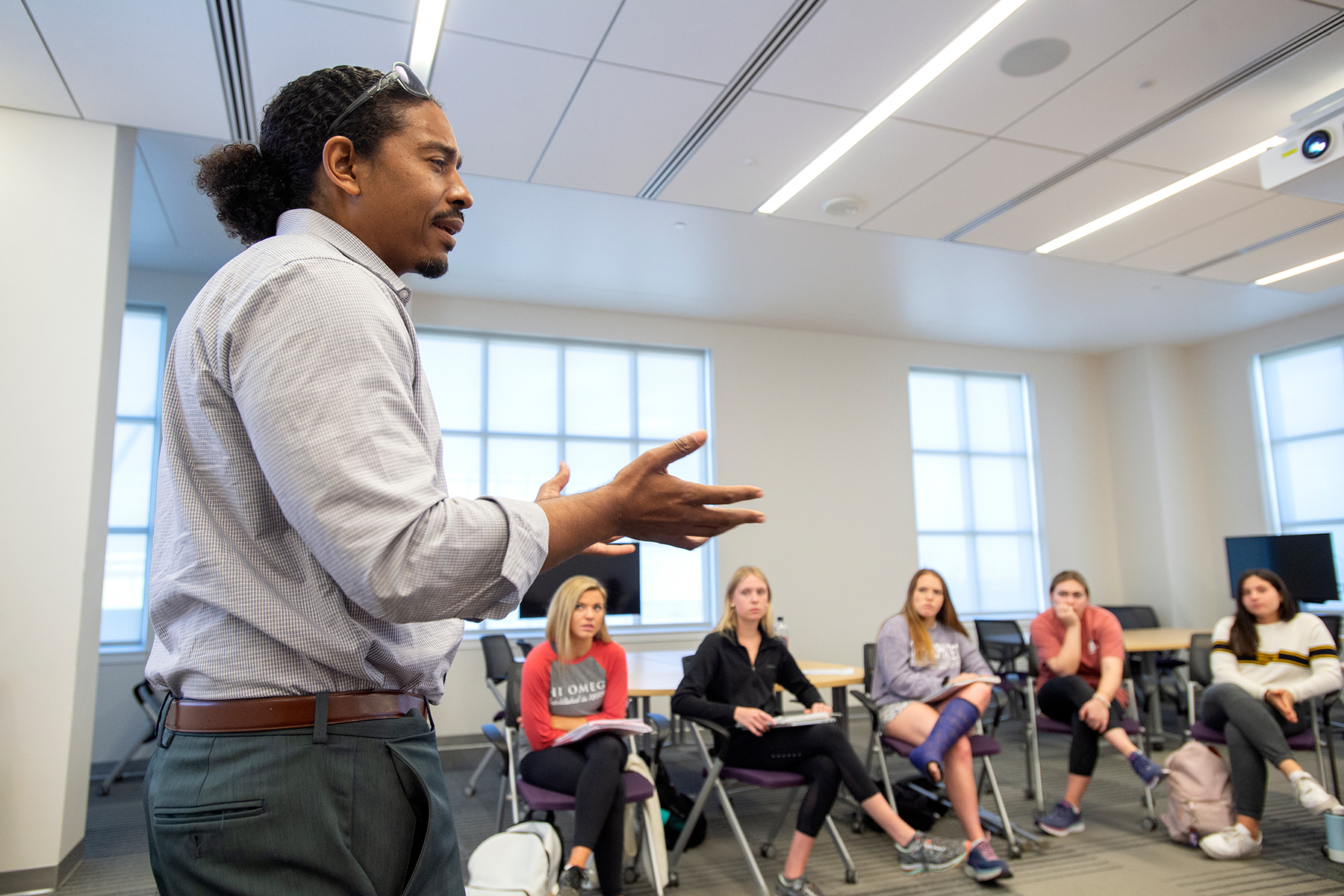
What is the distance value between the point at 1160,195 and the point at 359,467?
5.47m

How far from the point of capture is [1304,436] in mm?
7797

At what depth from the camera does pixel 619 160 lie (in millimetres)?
4426

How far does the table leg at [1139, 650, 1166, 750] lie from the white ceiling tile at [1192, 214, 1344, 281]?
287 cm

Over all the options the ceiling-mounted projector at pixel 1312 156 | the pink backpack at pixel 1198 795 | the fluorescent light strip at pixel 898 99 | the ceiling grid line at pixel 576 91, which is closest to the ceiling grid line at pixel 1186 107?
the ceiling-mounted projector at pixel 1312 156

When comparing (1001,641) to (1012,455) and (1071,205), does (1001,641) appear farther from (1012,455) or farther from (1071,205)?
(1071,205)

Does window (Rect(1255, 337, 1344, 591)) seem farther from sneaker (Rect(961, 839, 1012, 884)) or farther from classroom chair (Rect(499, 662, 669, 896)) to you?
classroom chair (Rect(499, 662, 669, 896))

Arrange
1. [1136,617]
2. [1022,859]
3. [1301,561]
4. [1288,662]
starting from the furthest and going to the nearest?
[1136,617] → [1301,561] → [1288,662] → [1022,859]

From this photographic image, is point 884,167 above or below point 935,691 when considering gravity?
above

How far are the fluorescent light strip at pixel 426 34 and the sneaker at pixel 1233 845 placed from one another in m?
4.58

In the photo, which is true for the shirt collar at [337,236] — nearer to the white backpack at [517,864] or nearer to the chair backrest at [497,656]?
the white backpack at [517,864]

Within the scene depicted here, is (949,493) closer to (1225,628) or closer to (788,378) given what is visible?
(788,378)

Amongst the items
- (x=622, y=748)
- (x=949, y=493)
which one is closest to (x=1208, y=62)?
(x=622, y=748)

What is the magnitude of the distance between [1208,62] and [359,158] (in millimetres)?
3968

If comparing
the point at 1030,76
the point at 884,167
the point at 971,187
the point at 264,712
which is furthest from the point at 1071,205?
the point at 264,712
